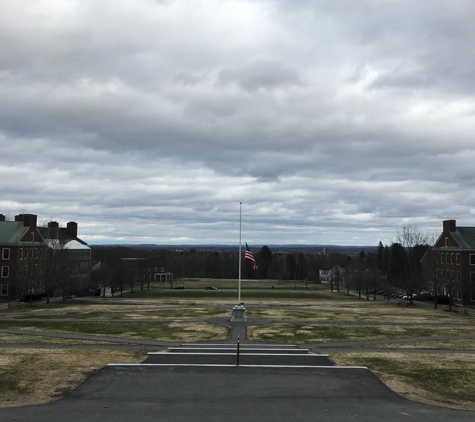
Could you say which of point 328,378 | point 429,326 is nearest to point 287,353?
point 328,378

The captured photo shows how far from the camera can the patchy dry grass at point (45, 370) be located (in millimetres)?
15961

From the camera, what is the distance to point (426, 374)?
1950cm

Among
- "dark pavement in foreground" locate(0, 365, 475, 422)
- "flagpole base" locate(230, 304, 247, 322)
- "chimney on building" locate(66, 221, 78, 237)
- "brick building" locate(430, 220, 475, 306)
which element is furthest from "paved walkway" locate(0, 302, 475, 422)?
"chimney on building" locate(66, 221, 78, 237)

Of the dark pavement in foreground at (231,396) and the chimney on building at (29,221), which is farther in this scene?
the chimney on building at (29,221)

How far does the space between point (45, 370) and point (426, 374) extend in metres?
16.5

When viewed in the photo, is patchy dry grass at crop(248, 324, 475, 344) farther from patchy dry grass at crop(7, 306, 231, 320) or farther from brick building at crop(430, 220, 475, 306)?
brick building at crop(430, 220, 475, 306)

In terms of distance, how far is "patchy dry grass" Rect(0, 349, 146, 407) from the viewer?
52.4 ft

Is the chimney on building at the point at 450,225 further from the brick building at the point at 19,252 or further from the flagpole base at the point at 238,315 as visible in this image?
the brick building at the point at 19,252

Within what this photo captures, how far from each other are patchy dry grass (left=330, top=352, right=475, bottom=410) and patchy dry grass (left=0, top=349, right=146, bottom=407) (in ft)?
36.6

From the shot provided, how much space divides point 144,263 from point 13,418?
291ft

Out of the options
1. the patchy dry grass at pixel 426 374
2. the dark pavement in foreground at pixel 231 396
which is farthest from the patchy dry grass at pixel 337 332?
the dark pavement in foreground at pixel 231 396

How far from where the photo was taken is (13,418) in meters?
13.3

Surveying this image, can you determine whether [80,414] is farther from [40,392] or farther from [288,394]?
[288,394]

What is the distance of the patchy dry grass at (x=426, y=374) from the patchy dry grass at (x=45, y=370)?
11143 millimetres
